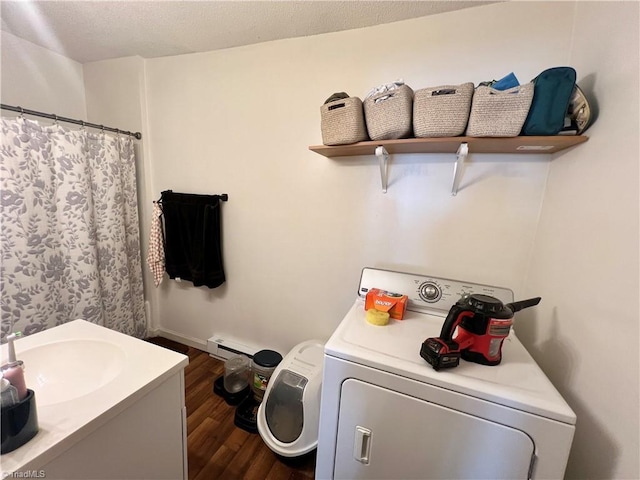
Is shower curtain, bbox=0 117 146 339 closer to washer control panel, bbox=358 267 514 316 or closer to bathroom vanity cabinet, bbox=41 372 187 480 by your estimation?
bathroom vanity cabinet, bbox=41 372 187 480

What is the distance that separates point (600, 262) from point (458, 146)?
667 mm

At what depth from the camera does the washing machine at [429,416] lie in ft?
2.37

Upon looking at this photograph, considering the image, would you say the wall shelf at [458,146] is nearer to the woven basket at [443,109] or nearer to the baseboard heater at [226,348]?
the woven basket at [443,109]

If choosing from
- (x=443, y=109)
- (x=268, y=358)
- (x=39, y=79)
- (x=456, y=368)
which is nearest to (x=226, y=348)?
(x=268, y=358)

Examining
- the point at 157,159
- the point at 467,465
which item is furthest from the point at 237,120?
the point at 467,465

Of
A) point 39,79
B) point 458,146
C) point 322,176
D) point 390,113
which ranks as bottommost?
point 322,176

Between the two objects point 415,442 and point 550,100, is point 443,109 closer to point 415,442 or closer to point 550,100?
point 550,100

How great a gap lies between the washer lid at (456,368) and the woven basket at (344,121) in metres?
0.83

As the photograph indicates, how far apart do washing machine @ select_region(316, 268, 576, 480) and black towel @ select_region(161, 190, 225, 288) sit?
1.26 m

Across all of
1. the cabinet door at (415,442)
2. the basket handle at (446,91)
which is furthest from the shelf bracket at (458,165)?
the cabinet door at (415,442)

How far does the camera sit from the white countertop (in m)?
0.55

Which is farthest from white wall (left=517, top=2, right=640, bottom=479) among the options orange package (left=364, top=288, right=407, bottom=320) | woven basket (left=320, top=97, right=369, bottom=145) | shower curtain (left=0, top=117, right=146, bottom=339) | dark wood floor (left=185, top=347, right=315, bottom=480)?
shower curtain (left=0, top=117, right=146, bottom=339)

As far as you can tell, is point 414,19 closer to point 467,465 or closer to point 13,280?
point 467,465

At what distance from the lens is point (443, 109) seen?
3.43 feet
